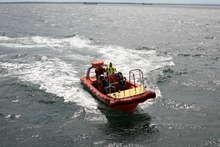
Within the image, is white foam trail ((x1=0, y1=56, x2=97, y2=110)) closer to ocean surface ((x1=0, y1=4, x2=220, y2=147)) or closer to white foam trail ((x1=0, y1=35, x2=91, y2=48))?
ocean surface ((x1=0, y1=4, x2=220, y2=147))

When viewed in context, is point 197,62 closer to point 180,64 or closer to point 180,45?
point 180,64

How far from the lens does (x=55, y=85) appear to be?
1045 inches

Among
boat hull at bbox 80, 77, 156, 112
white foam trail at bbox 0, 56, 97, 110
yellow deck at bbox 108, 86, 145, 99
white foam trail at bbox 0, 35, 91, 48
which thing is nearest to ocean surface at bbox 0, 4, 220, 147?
white foam trail at bbox 0, 56, 97, 110

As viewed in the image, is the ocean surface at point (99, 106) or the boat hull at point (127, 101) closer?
the ocean surface at point (99, 106)

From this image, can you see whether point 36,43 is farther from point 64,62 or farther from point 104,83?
point 104,83

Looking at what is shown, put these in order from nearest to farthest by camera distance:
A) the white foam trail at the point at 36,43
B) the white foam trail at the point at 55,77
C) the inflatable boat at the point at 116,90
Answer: the inflatable boat at the point at 116,90
the white foam trail at the point at 55,77
the white foam trail at the point at 36,43

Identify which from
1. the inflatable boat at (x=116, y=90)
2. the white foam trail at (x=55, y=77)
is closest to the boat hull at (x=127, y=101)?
the inflatable boat at (x=116, y=90)

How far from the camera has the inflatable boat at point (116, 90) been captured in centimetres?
2062

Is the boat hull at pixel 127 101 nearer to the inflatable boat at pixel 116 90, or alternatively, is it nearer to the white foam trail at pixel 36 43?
the inflatable boat at pixel 116 90

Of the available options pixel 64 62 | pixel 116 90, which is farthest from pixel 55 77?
pixel 116 90

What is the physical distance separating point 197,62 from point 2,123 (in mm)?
22308

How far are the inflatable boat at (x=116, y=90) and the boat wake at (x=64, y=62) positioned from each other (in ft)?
2.43

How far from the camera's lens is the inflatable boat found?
20625 millimetres

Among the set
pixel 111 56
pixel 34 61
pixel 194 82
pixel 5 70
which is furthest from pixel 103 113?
pixel 111 56
